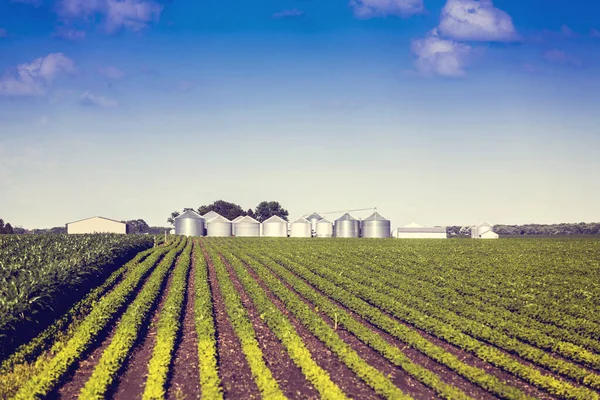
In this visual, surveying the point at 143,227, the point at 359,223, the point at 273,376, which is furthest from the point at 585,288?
the point at 143,227

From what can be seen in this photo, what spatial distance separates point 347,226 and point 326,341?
7698cm

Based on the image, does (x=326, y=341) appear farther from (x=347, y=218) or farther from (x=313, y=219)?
(x=313, y=219)

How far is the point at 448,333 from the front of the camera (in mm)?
17797

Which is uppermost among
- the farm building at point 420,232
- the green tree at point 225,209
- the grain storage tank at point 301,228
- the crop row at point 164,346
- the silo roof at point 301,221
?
the green tree at point 225,209

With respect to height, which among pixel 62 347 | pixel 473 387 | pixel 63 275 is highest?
pixel 63 275

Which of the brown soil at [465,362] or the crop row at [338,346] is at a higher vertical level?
the crop row at [338,346]

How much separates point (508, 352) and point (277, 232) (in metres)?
78.8

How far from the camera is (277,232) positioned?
310 ft

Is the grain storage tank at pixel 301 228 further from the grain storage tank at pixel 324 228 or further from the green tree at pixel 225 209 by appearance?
the green tree at pixel 225 209

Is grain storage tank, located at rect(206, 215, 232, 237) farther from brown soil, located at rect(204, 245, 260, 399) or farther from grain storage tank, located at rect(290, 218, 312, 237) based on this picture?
brown soil, located at rect(204, 245, 260, 399)

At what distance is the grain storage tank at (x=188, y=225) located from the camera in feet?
304

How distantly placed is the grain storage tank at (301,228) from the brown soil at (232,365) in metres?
71.8

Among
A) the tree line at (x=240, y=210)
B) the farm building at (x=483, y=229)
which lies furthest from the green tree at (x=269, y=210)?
the farm building at (x=483, y=229)

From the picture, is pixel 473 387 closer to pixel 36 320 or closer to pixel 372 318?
pixel 372 318
